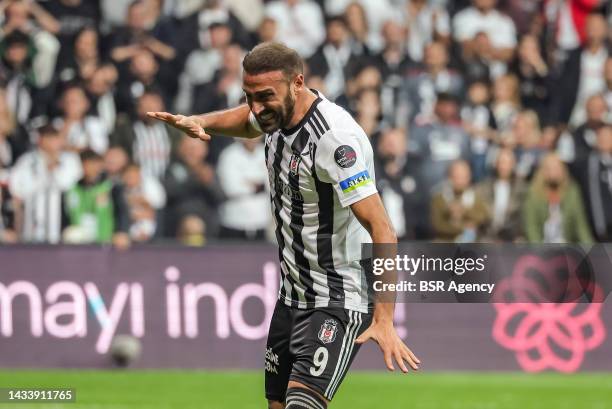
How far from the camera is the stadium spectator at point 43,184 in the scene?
47.2 ft

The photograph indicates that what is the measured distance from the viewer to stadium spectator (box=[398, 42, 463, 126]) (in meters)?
16.3

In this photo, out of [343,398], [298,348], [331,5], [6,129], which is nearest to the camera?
[298,348]

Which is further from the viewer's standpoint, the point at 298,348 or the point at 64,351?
the point at 64,351

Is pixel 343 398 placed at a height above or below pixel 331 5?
below

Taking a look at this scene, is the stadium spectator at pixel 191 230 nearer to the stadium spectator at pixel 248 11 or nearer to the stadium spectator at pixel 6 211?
the stadium spectator at pixel 6 211

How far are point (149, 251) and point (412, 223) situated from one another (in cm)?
310

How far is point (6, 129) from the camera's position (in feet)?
50.5

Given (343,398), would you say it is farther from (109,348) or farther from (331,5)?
(331,5)

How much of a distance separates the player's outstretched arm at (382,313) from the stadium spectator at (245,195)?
8.25 meters

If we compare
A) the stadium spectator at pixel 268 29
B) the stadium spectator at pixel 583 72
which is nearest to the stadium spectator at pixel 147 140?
the stadium spectator at pixel 268 29

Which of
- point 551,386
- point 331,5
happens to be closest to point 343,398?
point 551,386

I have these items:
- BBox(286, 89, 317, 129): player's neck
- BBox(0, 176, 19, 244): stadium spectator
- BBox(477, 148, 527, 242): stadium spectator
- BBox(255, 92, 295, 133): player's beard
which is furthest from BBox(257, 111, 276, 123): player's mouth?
BBox(0, 176, 19, 244): stadium spectator

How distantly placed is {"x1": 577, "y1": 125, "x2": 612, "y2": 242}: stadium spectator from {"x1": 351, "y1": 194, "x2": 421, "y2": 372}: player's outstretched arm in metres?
8.95

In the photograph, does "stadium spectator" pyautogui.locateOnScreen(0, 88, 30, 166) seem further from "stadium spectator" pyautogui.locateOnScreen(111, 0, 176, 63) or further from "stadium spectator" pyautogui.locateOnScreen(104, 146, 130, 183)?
"stadium spectator" pyautogui.locateOnScreen(111, 0, 176, 63)
